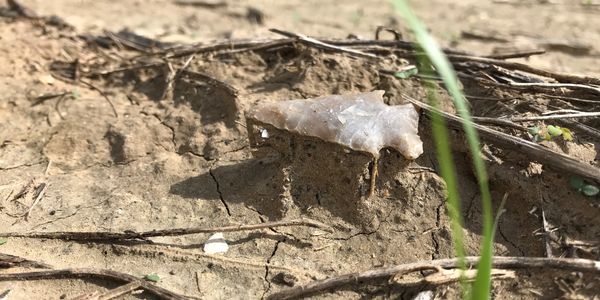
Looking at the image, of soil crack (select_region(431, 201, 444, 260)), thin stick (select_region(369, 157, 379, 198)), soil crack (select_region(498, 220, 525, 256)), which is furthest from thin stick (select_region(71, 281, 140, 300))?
soil crack (select_region(498, 220, 525, 256))

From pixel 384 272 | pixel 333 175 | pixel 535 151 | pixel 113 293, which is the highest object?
pixel 535 151

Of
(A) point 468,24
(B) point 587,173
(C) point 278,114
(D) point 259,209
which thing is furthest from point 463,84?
(A) point 468,24

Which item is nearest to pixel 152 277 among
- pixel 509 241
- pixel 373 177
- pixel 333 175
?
pixel 333 175

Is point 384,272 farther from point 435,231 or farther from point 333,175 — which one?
point 333,175

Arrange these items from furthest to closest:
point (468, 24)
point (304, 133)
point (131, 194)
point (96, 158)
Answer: point (468, 24) → point (96, 158) → point (131, 194) → point (304, 133)

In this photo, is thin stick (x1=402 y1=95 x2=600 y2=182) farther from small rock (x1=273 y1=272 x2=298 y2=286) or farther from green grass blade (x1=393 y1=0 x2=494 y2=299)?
green grass blade (x1=393 y1=0 x2=494 y2=299)

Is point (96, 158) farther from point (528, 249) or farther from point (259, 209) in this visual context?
point (528, 249)

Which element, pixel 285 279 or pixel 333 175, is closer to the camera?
pixel 285 279
